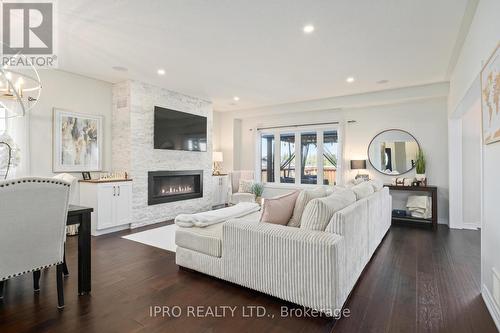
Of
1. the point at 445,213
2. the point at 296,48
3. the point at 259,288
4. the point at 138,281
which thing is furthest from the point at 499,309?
the point at 445,213

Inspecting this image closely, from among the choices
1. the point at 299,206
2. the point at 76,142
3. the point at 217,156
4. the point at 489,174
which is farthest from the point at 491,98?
the point at 217,156

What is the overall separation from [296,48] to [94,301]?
140 inches

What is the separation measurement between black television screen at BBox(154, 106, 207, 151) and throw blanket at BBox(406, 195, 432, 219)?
15.1 feet

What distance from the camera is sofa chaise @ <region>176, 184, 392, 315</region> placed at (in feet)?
6.33

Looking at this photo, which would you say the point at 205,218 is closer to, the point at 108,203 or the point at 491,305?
the point at 108,203

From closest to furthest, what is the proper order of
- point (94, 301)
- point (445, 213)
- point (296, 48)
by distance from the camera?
point (94, 301)
point (296, 48)
point (445, 213)

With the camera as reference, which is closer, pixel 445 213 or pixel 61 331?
pixel 61 331

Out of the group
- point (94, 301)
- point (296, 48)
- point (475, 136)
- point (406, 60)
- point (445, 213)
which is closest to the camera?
point (94, 301)

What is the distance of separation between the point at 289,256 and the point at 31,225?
6.36ft

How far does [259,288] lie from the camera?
2.25 meters

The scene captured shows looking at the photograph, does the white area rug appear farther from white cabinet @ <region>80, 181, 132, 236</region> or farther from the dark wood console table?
the dark wood console table

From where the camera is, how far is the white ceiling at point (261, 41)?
99.3 inches

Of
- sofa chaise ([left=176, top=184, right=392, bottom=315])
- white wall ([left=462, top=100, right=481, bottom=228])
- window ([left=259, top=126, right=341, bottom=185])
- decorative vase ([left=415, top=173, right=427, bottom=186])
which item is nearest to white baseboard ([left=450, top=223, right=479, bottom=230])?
white wall ([left=462, top=100, right=481, bottom=228])

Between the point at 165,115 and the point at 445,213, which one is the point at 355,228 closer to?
the point at 445,213
